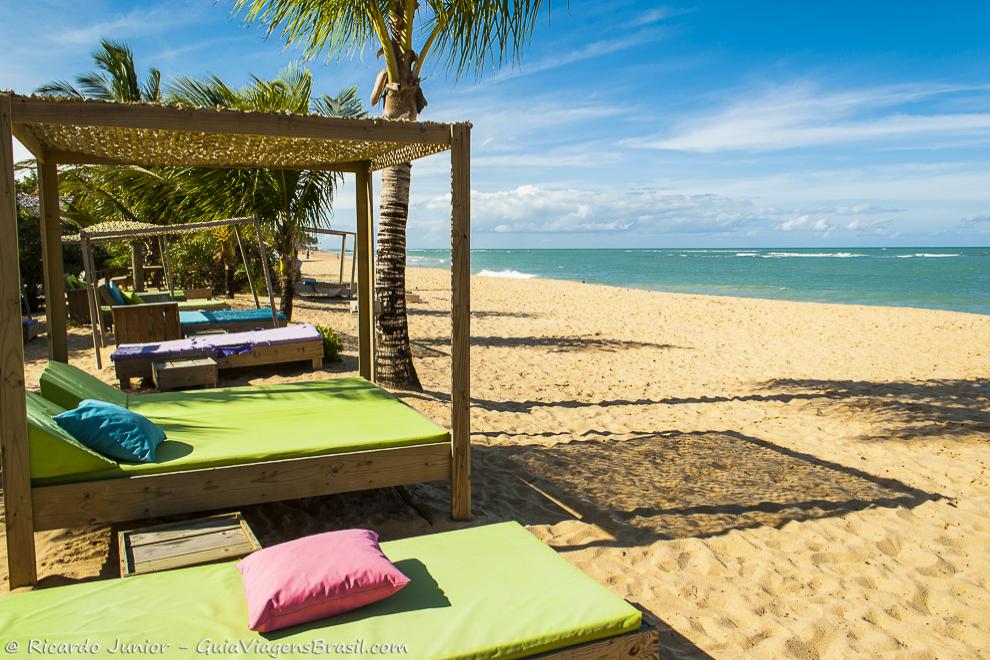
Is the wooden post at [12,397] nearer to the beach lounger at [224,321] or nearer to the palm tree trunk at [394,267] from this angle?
the palm tree trunk at [394,267]

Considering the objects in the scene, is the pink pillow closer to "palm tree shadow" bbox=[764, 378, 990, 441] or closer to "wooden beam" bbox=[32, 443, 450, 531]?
"wooden beam" bbox=[32, 443, 450, 531]

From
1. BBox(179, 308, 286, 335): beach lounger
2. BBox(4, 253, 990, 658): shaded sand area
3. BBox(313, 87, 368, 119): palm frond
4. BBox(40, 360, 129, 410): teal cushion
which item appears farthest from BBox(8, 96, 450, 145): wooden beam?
BBox(313, 87, 368, 119): palm frond

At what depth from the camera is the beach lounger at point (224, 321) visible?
10.8 metres

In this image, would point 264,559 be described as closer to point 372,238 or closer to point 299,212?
point 372,238

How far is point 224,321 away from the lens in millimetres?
10945

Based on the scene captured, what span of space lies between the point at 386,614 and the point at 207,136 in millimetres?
3278

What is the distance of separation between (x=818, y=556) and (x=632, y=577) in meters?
1.18

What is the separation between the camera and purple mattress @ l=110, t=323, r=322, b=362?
791cm

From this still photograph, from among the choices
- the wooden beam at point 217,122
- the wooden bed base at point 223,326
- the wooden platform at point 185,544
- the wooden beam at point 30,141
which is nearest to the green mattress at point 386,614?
the wooden platform at point 185,544

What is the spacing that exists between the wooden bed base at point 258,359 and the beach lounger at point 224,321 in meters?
2.38

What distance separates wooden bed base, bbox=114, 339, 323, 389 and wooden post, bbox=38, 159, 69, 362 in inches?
89.1

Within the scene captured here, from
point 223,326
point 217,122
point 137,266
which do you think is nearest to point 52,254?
point 217,122

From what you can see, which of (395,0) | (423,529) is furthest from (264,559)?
(395,0)

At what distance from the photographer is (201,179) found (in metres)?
11.4
